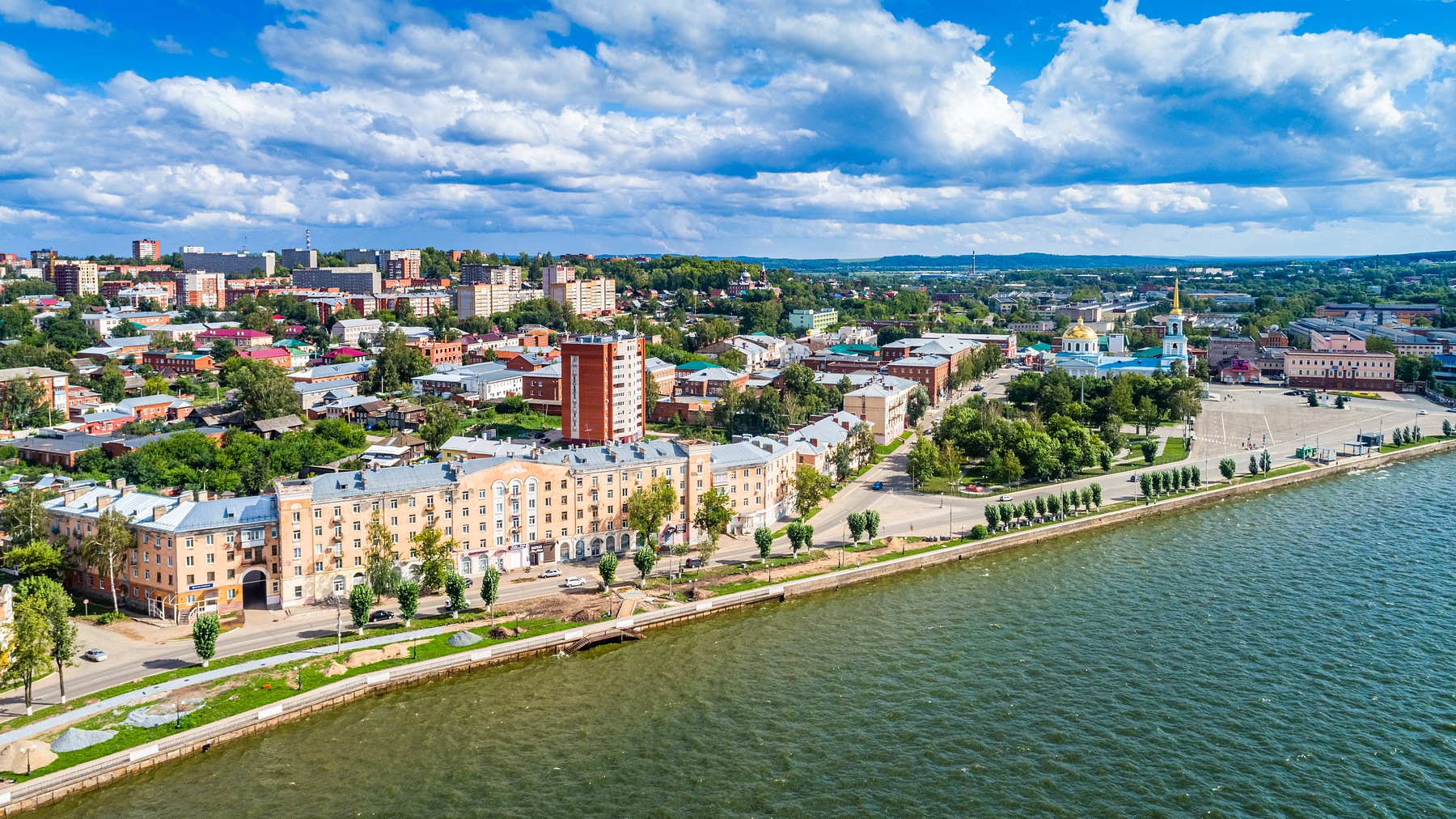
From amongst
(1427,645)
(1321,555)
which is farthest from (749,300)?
(1427,645)

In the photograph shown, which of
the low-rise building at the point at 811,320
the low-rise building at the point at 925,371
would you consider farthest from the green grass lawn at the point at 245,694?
the low-rise building at the point at 811,320

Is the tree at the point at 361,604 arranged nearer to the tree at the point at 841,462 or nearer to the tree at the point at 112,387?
the tree at the point at 841,462

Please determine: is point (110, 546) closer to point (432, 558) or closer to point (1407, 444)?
point (432, 558)

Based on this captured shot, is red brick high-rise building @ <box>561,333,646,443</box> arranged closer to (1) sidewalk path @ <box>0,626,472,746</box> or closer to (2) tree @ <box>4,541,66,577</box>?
(1) sidewalk path @ <box>0,626,472,746</box>

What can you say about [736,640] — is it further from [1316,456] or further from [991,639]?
[1316,456]

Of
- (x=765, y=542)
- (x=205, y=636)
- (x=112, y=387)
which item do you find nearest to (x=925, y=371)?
(x=765, y=542)

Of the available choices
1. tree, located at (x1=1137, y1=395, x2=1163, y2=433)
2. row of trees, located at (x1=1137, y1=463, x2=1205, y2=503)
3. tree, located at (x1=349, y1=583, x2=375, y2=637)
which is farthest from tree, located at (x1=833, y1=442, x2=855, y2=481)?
tree, located at (x1=349, y1=583, x2=375, y2=637)
